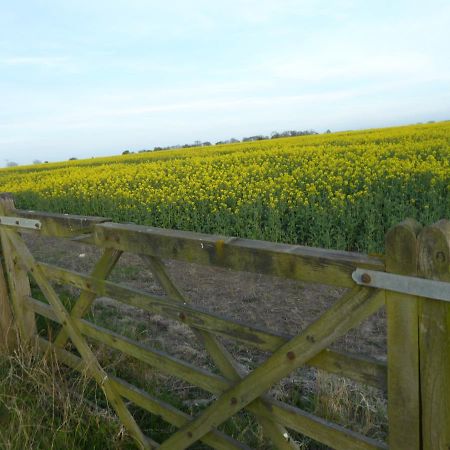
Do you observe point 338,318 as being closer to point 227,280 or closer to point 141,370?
point 141,370

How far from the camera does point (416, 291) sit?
1505 millimetres

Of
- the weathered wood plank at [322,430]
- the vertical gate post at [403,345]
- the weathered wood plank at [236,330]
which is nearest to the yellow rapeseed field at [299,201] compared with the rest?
the weathered wood plank at [236,330]

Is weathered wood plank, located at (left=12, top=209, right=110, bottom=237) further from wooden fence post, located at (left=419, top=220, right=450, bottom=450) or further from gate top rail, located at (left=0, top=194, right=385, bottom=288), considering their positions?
wooden fence post, located at (left=419, top=220, right=450, bottom=450)

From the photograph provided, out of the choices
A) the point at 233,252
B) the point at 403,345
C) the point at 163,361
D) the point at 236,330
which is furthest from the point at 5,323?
the point at 403,345

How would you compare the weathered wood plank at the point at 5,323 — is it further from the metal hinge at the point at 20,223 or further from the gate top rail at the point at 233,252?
the gate top rail at the point at 233,252

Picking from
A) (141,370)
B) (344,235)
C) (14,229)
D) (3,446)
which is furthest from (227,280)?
(3,446)

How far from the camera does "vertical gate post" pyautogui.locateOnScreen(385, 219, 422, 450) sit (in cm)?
151

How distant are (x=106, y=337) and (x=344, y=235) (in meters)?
5.39

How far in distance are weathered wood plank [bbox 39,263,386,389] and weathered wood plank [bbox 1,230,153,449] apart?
32cm

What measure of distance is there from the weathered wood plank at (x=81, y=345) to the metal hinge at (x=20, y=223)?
Result: 9 centimetres

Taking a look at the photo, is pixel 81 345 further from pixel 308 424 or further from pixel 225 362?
pixel 308 424

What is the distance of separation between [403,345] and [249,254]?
0.67 metres

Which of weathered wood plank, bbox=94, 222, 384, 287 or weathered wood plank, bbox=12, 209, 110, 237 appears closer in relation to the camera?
weathered wood plank, bbox=94, 222, 384, 287

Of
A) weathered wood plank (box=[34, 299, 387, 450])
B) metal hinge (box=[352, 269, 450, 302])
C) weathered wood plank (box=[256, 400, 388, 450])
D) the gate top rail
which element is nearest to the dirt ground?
the gate top rail
